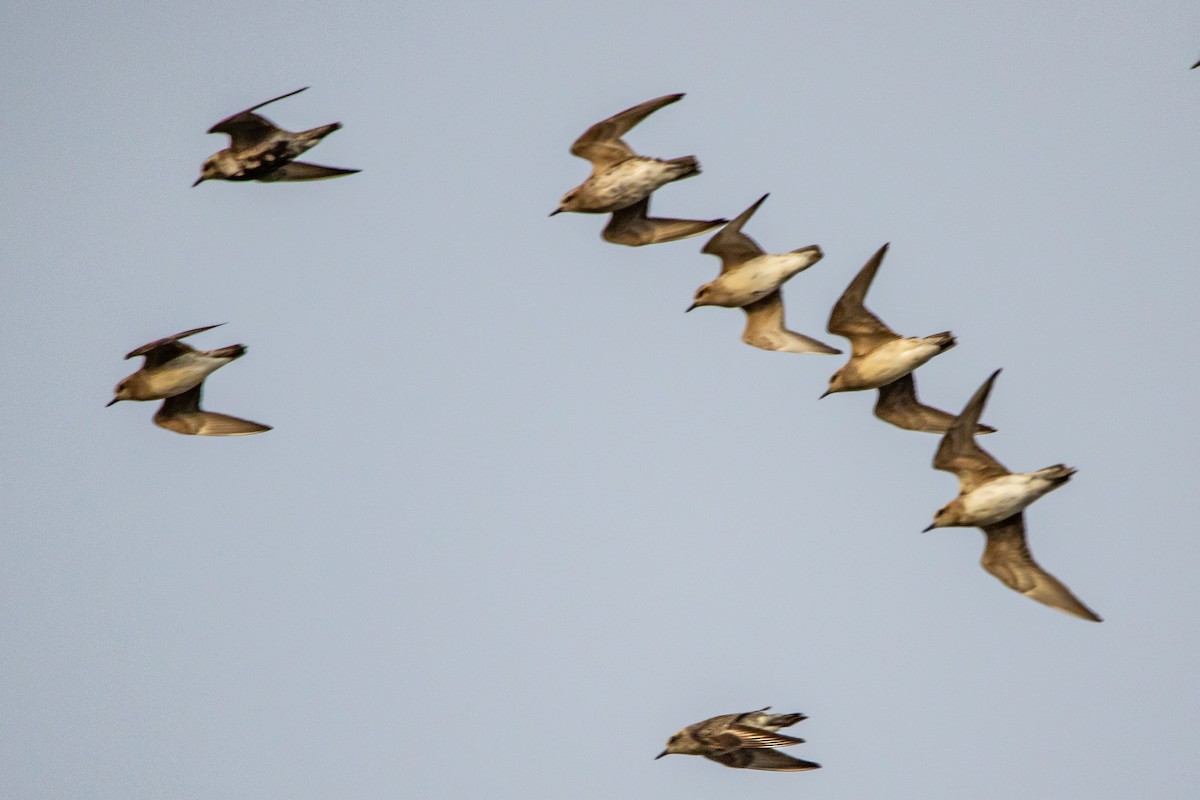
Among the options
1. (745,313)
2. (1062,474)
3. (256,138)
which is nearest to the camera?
(1062,474)

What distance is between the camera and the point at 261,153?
3275 centimetres

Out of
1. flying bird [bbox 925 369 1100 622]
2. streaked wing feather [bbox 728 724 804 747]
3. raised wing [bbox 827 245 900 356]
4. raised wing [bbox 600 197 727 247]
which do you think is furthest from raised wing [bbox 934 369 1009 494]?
raised wing [bbox 600 197 727 247]

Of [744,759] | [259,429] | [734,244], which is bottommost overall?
[744,759]

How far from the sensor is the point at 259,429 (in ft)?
112

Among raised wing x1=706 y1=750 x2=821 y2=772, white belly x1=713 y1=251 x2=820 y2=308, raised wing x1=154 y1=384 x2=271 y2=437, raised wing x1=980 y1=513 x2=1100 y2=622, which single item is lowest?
raised wing x1=706 y1=750 x2=821 y2=772

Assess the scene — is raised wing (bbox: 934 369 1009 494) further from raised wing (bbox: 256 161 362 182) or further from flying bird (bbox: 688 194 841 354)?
raised wing (bbox: 256 161 362 182)

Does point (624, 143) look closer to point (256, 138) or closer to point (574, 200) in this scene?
point (574, 200)

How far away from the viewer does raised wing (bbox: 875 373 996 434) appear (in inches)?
1346

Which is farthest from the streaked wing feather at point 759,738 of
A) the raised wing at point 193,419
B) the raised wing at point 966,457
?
the raised wing at point 193,419

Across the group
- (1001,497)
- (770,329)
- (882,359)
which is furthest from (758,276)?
(1001,497)

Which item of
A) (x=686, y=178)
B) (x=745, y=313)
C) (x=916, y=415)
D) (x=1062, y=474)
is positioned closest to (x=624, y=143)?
(x=686, y=178)

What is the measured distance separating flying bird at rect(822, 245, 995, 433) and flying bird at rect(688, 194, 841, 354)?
1.70 ft

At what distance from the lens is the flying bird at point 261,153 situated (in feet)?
105

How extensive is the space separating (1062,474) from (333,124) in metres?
12.3
